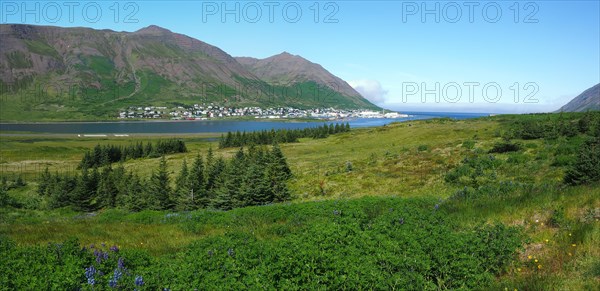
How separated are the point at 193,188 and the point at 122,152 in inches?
3319

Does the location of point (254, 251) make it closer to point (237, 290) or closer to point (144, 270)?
point (237, 290)

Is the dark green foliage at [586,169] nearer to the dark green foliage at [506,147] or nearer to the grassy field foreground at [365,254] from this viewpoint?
the grassy field foreground at [365,254]

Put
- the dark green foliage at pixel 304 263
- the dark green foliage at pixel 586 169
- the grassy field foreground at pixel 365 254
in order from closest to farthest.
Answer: the dark green foliage at pixel 304 263 < the grassy field foreground at pixel 365 254 < the dark green foliage at pixel 586 169

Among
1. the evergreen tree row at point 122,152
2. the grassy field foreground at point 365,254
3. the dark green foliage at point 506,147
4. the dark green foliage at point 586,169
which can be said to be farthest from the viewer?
the evergreen tree row at point 122,152

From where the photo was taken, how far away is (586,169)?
15.6 m

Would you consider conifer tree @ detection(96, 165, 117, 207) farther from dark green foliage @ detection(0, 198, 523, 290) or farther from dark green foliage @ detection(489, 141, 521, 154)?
dark green foliage @ detection(489, 141, 521, 154)

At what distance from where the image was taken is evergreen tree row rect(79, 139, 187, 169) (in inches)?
3652

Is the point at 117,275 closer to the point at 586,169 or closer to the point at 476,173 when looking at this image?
the point at 586,169

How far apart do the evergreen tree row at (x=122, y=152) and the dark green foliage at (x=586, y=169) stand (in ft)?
323

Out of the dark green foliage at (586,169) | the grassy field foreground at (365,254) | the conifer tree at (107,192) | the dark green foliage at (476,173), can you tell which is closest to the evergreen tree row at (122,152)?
the conifer tree at (107,192)

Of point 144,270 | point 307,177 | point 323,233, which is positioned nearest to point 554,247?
point 323,233

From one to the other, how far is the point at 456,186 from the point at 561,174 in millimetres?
5907

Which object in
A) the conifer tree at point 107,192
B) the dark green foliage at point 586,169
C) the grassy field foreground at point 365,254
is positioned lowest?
the conifer tree at point 107,192

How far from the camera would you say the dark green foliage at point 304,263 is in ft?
17.0
